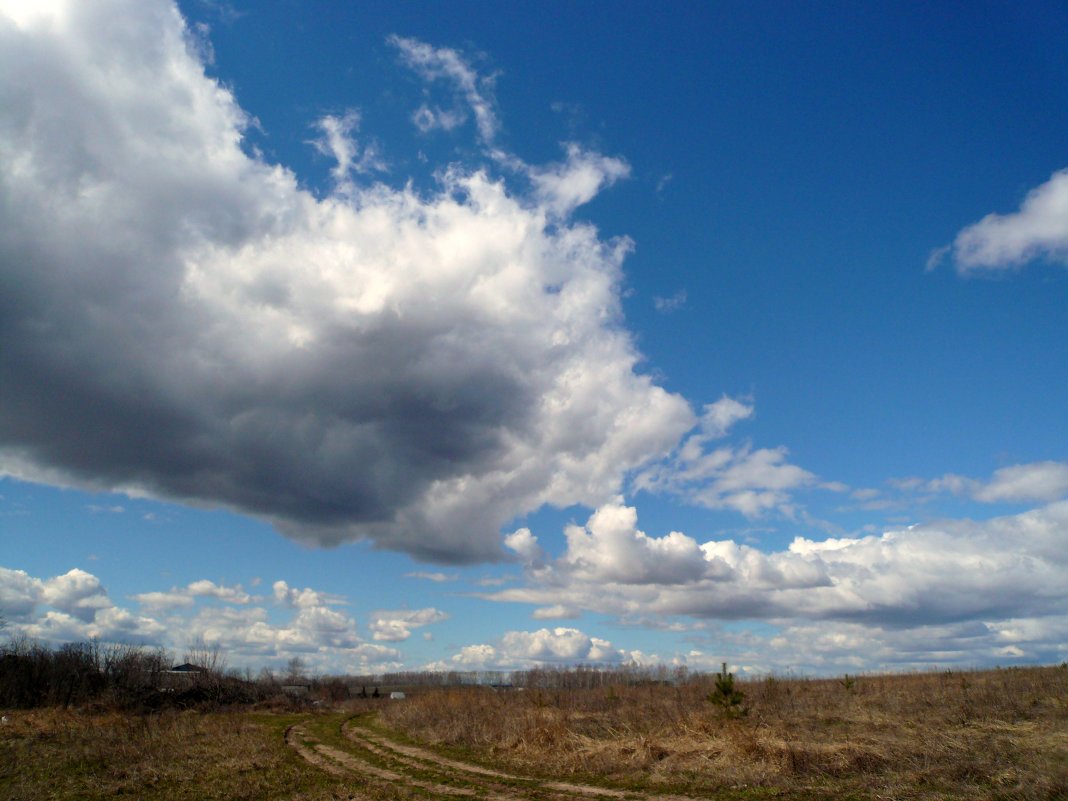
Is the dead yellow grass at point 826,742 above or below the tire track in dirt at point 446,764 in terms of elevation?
above

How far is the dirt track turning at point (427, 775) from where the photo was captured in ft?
57.6

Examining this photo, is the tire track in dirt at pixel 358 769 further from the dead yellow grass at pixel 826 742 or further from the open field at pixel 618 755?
the dead yellow grass at pixel 826 742

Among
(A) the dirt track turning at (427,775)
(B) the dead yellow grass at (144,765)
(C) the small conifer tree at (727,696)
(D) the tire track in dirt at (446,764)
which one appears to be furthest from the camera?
(C) the small conifer tree at (727,696)

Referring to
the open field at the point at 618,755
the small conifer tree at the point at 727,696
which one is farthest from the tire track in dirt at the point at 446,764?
the small conifer tree at the point at 727,696

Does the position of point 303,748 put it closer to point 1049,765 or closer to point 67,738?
point 67,738

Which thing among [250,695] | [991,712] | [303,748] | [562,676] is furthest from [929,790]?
[562,676]

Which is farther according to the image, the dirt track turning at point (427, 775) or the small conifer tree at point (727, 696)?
the small conifer tree at point (727, 696)

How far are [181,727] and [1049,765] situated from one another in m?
41.4

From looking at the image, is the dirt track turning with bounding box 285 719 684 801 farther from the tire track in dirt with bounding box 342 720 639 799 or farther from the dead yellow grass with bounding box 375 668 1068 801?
the dead yellow grass with bounding box 375 668 1068 801

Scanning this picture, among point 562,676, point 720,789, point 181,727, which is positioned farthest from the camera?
point 562,676

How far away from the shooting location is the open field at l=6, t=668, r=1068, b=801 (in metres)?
16.5

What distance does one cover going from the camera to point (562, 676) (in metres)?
118

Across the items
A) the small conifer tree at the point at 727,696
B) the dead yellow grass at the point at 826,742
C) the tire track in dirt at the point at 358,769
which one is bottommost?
the tire track in dirt at the point at 358,769

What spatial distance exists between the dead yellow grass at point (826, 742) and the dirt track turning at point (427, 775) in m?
1.54
